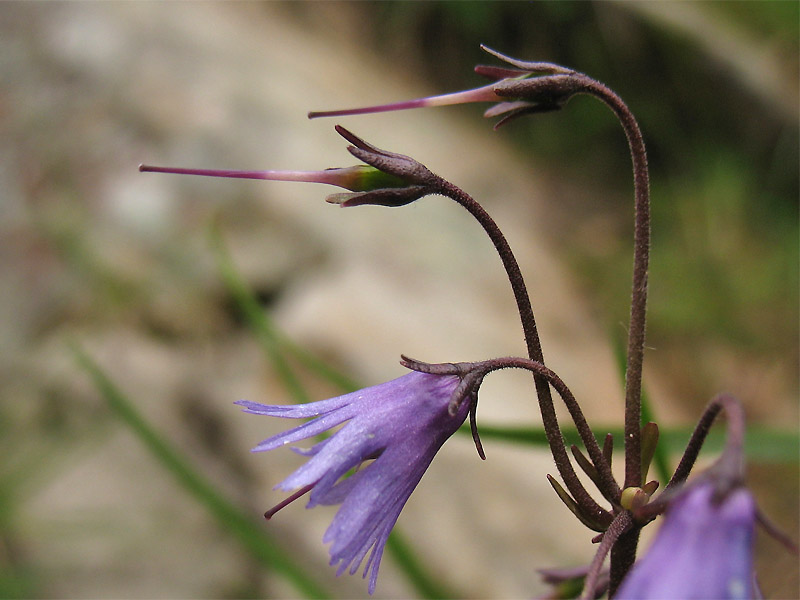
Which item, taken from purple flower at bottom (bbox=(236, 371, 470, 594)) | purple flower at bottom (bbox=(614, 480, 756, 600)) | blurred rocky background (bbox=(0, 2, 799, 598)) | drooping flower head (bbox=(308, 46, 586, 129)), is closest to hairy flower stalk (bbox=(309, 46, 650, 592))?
drooping flower head (bbox=(308, 46, 586, 129))

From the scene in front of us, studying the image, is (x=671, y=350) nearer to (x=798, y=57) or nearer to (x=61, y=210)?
(x=798, y=57)

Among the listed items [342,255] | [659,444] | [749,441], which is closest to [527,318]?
[659,444]

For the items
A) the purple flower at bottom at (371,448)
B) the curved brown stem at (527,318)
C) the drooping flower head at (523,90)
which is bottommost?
the purple flower at bottom at (371,448)

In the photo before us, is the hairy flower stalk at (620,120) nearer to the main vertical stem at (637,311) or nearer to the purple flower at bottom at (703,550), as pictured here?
the main vertical stem at (637,311)

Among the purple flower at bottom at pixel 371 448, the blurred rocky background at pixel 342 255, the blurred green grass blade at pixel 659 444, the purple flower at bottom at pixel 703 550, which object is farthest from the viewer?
the blurred rocky background at pixel 342 255

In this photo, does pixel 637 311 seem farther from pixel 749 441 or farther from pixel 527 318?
pixel 749 441

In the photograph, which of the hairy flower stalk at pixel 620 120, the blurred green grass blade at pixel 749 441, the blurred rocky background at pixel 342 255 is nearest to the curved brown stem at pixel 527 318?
the hairy flower stalk at pixel 620 120
